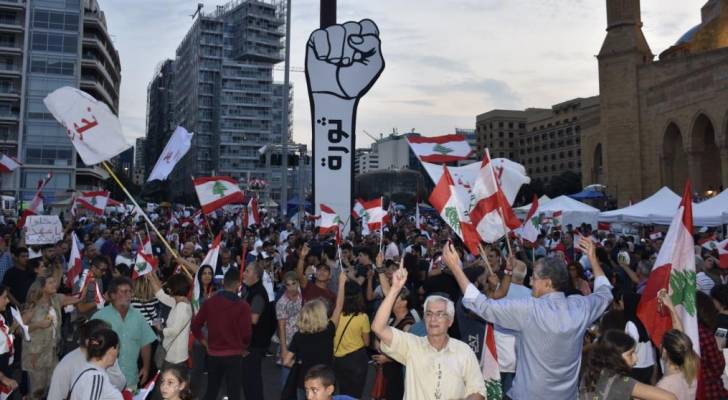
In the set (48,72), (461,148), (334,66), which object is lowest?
(461,148)

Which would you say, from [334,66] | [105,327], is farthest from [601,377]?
[334,66]

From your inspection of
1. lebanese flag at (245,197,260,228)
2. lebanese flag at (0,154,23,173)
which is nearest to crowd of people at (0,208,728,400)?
lebanese flag at (245,197,260,228)

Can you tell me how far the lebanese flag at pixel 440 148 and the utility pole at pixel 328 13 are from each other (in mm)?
10128

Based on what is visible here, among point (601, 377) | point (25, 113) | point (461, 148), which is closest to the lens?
point (601, 377)

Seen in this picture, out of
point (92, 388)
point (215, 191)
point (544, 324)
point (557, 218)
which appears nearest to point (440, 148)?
point (215, 191)

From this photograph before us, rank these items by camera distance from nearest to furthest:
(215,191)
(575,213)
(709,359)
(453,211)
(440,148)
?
1. (709,359)
2. (453,211)
3. (215,191)
4. (440,148)
5. (575,213)

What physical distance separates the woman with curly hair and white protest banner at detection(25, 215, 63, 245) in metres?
12.4

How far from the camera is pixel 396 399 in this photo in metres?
5.64

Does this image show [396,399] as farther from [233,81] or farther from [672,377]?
[233,81]

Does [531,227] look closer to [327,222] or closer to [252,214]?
[327,222]

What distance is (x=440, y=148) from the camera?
14.3 metres

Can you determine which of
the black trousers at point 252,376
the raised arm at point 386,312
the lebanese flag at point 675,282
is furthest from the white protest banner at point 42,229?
the lebanese flag at point 675,282

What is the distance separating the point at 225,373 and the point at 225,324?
56 cm

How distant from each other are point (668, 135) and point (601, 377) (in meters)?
44.3
